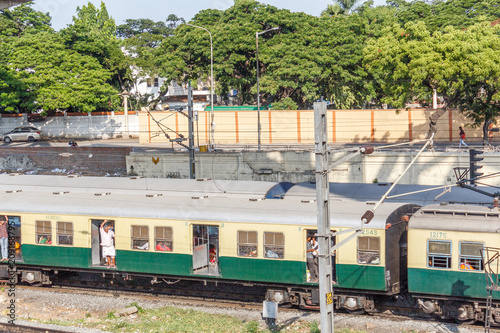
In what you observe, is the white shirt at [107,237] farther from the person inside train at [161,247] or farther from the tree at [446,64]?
the tree at [446,64]

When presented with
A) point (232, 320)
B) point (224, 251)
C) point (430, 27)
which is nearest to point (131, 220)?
point (224, 251)

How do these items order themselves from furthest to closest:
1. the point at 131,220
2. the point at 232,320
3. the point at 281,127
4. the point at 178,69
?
the point at 178,69 → the point at 281,127 → the point at 131,220 → the point at 232,320

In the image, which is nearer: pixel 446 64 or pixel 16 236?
pixel 16 236

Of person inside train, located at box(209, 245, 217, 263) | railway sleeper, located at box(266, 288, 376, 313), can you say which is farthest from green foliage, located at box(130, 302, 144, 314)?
railway sleeper, located at box(266, 288, 376, 313)

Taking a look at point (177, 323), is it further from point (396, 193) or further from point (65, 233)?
point (396, 193)

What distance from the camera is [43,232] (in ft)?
70.4

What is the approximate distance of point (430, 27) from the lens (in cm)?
5981

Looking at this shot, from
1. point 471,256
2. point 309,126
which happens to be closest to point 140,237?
point 471,256

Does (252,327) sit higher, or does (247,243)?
(247,243)

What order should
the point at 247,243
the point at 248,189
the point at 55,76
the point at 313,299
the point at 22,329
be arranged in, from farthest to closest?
the point at 55,76 → the point at 248,189 → the point at 247,243 → the point at 313,299 → the point at 22,329

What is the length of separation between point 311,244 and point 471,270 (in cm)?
452

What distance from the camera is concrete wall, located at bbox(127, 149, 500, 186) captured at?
35.8 m

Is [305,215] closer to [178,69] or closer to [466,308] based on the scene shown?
[466,308]

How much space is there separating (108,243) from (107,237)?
0.73ft
